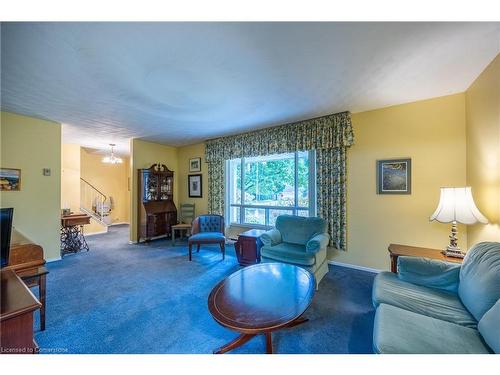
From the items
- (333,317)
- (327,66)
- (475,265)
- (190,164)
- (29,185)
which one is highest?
(327,66)

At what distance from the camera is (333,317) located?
2031 mm

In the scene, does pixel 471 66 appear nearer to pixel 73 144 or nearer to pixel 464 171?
pixel 464 171

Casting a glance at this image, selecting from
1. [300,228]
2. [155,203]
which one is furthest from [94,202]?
[300,228]

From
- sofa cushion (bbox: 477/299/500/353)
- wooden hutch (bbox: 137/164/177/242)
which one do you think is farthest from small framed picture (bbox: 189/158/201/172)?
sofa cushion (bbox: 477/299/500/353)

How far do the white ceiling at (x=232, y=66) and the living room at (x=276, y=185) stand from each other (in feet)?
0.06

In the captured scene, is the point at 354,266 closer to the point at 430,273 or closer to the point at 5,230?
the point at 430,273

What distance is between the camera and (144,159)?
17.0 feet

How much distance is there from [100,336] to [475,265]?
309 centimetres

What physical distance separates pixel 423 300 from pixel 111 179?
350 inches

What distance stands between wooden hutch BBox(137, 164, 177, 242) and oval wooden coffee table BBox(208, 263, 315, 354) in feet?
11.9

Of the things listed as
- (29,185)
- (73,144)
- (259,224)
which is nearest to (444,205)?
(259,224)

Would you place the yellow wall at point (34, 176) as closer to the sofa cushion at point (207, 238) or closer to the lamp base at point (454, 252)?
the sofa cushion at point (207, 238)

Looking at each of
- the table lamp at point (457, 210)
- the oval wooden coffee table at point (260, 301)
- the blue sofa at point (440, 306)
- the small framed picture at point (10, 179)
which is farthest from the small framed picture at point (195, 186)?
the table lamp at point (457, 210)
